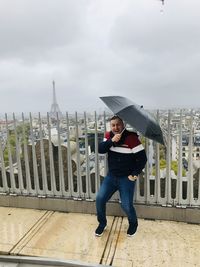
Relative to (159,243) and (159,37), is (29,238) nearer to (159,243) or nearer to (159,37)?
(159,243)

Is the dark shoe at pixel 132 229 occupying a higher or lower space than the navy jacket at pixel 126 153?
lower

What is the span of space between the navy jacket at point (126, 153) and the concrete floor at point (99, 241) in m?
0.90

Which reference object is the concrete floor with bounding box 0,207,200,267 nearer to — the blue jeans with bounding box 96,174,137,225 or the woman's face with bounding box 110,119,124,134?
the blue jeans with bounding box 96,174,137,225

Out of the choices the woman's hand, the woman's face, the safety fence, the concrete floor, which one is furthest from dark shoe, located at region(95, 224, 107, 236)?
the woman's face

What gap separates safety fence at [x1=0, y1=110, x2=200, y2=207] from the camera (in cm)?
352

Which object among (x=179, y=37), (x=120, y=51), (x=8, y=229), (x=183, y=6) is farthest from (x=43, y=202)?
(x=120, y=51)

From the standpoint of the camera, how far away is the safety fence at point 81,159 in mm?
3521

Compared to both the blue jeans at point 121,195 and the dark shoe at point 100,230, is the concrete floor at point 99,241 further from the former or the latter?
the blue jeans at point 121,195

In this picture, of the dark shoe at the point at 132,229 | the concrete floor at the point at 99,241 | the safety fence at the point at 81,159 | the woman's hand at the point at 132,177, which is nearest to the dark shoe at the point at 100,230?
the concrete floor at the point at 99,241

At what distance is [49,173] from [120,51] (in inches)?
363

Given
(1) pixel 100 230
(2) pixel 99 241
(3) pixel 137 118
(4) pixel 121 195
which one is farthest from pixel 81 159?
(3) pixel 137 118

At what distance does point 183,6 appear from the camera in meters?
5.21

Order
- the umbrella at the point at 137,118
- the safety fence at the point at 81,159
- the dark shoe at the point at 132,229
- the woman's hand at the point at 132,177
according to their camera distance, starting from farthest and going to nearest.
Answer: the safety fence at the point at 81,159, the dark shoe at the point at 132,229, the woman's hand at the point at 132,177, the umbrella at the point at 137,118

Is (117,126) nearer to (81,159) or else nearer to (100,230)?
(81,159)
